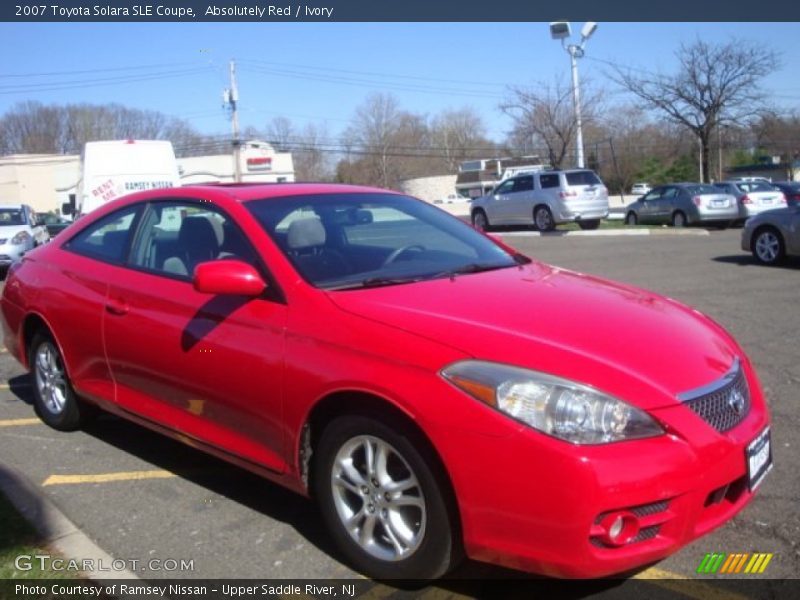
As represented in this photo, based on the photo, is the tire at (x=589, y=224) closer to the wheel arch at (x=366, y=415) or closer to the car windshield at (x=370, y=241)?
the car windshield at (x=370, y=241)

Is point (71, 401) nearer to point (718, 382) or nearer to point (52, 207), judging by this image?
point (718, 382)

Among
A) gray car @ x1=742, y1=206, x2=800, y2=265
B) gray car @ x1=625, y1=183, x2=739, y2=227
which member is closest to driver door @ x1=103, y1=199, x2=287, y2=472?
gray car @ x1=742, y1=206, x2=800, y2=265

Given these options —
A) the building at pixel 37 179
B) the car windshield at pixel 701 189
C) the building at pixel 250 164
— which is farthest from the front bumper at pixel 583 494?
the building at pixel 37 179

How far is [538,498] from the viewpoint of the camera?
260 centimetres

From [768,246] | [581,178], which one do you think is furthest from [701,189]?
[768,246]

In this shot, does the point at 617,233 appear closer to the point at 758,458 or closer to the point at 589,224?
the point at 589,224

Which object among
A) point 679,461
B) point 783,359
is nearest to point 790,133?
point 783,359

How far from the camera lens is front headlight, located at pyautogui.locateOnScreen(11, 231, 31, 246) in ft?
53.2

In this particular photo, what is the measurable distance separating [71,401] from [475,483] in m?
3.35

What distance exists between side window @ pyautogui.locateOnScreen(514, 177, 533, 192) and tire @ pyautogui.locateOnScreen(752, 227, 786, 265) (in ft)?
33.5

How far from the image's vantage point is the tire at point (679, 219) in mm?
22562

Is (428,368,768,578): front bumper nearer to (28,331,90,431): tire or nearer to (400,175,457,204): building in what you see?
(28,331,90,431): tire

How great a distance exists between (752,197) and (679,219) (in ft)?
6.75

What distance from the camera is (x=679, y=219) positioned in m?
22.7
